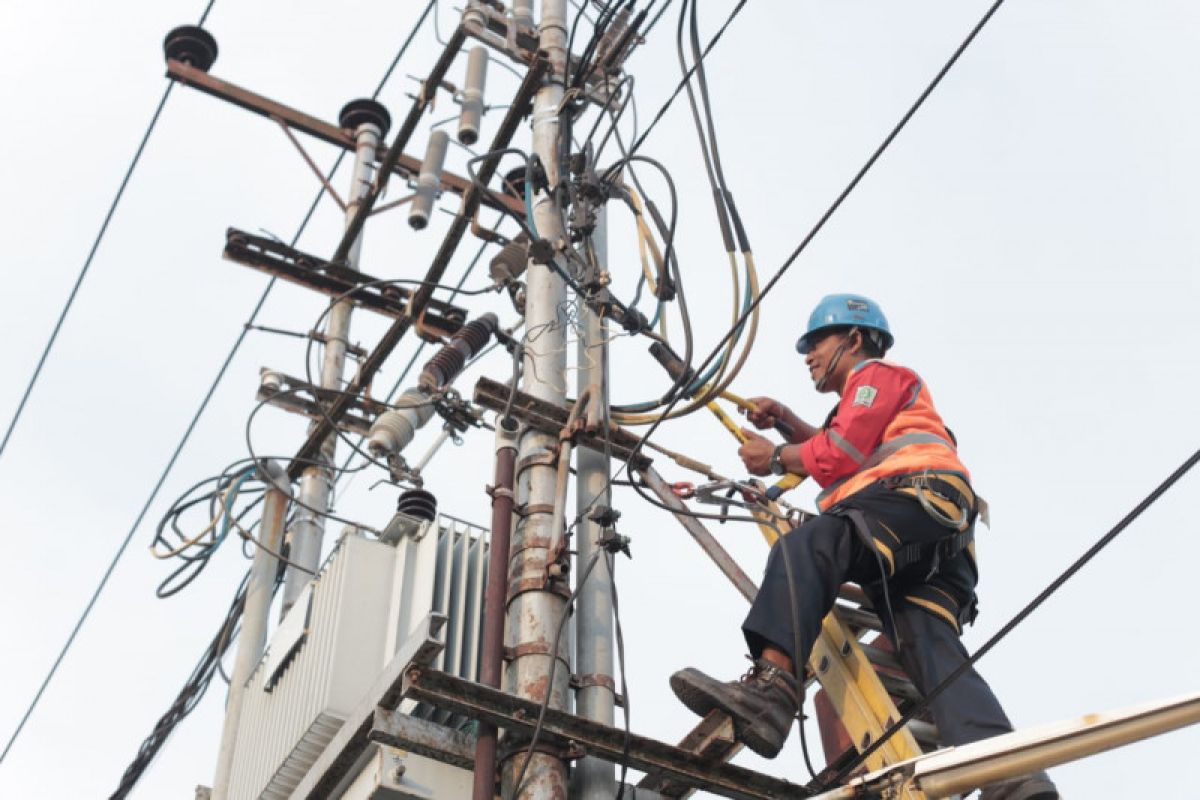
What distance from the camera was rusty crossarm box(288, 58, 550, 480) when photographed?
25.3ft

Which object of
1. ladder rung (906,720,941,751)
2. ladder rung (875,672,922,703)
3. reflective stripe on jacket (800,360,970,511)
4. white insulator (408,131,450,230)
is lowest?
ladder rung (906,720,941,751)

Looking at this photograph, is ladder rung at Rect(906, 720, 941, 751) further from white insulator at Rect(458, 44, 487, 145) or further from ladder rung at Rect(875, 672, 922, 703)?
white insulator at Rect(458, 44, 487, 145)

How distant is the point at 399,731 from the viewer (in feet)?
15.7

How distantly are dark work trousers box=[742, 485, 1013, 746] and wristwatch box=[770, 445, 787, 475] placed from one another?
1.63 feet

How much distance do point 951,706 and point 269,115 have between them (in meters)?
8.84

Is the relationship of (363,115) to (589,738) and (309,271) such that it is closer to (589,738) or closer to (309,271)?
(309,271)

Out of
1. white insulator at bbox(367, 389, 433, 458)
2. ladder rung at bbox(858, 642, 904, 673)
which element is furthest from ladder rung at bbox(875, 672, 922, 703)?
white insulator at bbox(367, 389, 433, 458)

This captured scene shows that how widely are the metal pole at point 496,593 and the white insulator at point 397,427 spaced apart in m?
3.13

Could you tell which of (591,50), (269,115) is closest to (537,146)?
(591,50)

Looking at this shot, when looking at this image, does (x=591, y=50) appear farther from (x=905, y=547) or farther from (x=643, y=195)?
(x=905, y=547)

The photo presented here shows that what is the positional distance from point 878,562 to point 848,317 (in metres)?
1.31

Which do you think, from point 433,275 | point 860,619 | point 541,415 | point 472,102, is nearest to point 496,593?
point 541,415

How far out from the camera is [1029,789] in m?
4.30

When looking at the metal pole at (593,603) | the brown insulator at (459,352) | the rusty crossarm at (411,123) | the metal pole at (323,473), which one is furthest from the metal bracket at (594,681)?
the rusty crossarm at (411,123)
